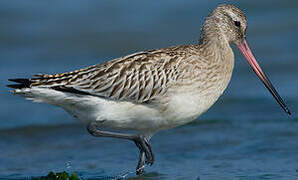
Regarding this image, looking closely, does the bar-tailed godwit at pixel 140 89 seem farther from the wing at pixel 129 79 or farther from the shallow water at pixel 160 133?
the shallow water at pixel 160 133

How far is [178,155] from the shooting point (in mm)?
11547

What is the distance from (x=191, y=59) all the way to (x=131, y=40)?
883 cm

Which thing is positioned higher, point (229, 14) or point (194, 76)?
point (229, 14)

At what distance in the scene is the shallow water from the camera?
11031 millimetres

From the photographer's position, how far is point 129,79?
9.86 meters

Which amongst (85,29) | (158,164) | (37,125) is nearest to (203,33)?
(158,164)

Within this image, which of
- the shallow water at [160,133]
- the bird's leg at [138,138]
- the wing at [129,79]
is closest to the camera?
the wing at [129,79]

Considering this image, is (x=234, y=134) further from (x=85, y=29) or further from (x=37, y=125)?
(x=85, y=29)

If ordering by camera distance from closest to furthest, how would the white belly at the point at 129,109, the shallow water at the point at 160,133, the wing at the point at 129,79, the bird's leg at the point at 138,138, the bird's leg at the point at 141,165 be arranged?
the white belly at the point at 129,109 < the wing at the point at 129,79 < the bird's leg at the point at 138,138 < the bird's leg at the point at 141,165 < the shallow water at the point at 160,133

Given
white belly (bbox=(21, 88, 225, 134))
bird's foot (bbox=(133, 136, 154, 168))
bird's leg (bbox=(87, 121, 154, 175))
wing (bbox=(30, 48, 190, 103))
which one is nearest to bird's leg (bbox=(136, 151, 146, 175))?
bird's leg (bbox=(87, 121, 154, 175))

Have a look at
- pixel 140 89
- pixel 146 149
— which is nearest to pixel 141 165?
pixel 146 149

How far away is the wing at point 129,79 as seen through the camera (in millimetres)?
9664

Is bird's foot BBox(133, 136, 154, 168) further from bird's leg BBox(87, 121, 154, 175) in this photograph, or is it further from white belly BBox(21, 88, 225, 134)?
white belly BBox(21, 88, 225, 134)

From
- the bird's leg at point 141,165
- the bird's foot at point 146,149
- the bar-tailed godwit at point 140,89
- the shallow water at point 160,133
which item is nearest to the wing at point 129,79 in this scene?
the bar-tailed godwit at point 140,89
